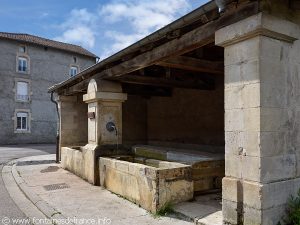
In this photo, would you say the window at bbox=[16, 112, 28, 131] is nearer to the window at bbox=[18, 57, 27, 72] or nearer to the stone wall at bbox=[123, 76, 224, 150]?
the window at bbox=[18, 57, 27, 72]

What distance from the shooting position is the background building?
24.4 m

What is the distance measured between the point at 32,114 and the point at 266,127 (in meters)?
25.1

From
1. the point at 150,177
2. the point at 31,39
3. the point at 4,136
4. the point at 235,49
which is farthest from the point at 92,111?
the point at 31,39

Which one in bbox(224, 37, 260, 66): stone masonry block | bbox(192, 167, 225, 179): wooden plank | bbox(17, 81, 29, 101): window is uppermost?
bbox(17, 81, 29, 101): window

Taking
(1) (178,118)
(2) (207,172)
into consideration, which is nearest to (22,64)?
(1) (178,118)

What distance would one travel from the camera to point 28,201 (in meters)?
6.00

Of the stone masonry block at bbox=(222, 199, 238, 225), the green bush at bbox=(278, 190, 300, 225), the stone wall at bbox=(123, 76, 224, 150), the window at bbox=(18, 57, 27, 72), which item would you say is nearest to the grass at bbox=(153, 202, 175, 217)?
the stone masonry block at bbox=(222, 199, 238, 225)

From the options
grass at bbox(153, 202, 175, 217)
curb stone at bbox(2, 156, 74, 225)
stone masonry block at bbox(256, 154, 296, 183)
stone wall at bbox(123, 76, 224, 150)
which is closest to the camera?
stone masonry block at bbox(256, 154, 296, 183)

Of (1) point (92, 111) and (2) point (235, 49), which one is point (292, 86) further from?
(1) point (92, 111)

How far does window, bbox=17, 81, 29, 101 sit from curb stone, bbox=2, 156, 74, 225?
59.5 ft

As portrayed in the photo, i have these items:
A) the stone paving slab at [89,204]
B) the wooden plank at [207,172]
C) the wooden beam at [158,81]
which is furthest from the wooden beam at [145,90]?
the wooden plank at [207,172]

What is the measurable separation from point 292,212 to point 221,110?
4522 mm

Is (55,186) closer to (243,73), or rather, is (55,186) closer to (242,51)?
(243,73)

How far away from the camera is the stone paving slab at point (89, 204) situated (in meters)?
4.62
